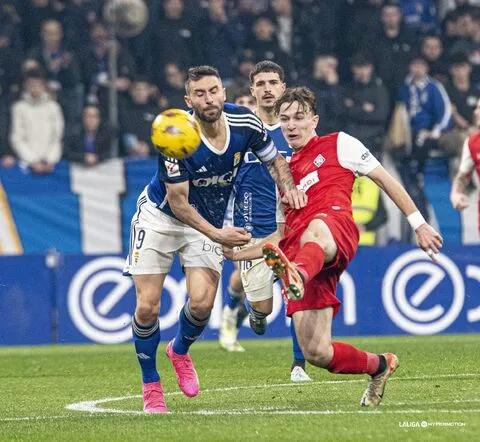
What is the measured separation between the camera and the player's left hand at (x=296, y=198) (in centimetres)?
890

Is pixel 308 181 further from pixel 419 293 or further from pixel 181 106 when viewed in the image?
pixel 181 106

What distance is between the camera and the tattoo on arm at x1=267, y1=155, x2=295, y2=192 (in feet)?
29.6

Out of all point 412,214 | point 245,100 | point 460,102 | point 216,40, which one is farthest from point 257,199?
point 216,40

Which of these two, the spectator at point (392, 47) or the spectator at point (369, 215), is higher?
the spectator at point (392, 47)

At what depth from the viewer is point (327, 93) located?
19453 millimetres

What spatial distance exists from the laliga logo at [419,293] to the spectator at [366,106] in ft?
7.51

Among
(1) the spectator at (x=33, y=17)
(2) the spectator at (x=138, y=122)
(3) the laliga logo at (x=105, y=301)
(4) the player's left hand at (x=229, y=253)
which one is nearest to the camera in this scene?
(4) the player's left hand at (x=229, y=253)

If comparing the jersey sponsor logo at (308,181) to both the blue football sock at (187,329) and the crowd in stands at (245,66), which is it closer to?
the blue football sock at (187,329)

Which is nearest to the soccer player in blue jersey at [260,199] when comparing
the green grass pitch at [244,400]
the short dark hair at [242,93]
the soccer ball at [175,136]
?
the green grass pitch at [244,400]

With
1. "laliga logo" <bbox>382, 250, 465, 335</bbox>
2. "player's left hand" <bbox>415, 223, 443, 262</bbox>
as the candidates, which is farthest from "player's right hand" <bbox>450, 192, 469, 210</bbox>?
"laliga logo" <bbox>382, 250, 465, 335</bbox>

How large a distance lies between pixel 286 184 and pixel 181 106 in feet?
34.6

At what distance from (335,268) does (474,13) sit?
13203 millimetres

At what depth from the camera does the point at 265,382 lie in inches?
436

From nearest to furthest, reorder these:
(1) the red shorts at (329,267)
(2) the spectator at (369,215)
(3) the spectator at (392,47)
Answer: (1) the red shorts at (329,267) < (2) the spectator at (369,215) < (3) the spectator at (392,47)
